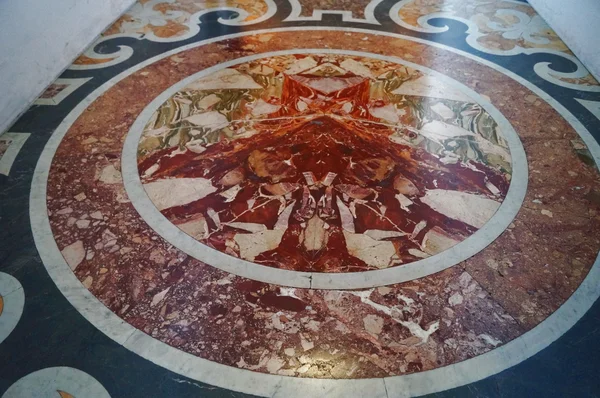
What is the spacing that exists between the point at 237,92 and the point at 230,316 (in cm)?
164

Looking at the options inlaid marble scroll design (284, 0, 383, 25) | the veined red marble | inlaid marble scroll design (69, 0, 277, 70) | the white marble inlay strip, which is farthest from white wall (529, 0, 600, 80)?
the white marble inlay strip

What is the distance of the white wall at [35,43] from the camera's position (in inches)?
103

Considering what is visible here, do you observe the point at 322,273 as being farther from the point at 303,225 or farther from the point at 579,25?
the point at 579,25

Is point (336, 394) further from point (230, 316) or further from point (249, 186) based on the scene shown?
point (249, 186)

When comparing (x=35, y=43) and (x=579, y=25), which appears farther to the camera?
(x=579, y=25)

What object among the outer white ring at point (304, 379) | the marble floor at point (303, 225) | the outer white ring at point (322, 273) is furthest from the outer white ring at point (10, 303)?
the outer white ring at point (322, 273)

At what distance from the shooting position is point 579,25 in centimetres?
337

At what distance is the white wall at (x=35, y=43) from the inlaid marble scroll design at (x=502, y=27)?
2.39 meters

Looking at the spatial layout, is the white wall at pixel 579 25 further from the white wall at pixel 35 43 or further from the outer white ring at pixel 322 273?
the white wall at pixel 35 43

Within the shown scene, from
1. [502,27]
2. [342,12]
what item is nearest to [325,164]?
[342,12]

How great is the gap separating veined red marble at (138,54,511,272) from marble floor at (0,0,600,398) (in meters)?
0.01

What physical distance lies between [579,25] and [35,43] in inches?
144

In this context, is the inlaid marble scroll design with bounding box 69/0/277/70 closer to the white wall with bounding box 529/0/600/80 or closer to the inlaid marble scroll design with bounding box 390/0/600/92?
the inlaid marble scroll design with bounding box 390/0/600/92

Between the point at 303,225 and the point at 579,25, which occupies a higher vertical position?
the point at 579,25
